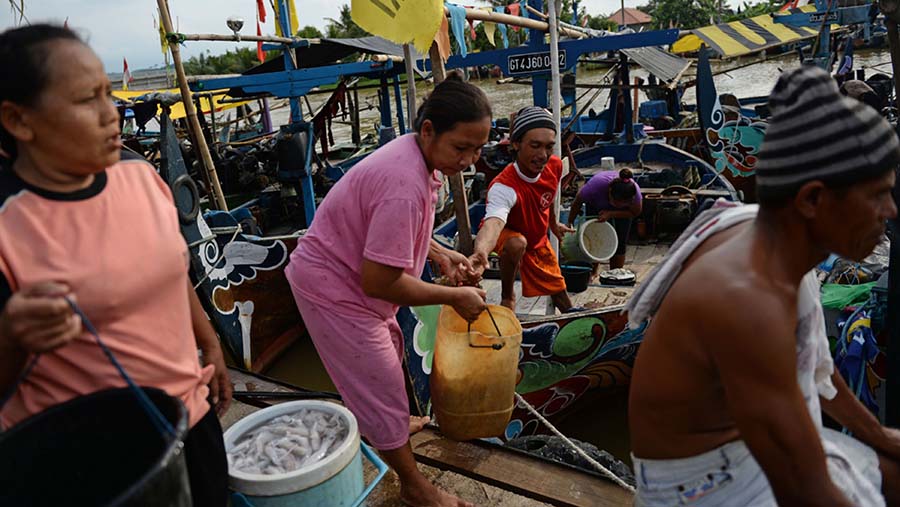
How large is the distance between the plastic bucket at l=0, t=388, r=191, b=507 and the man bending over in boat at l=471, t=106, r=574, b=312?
2.22m

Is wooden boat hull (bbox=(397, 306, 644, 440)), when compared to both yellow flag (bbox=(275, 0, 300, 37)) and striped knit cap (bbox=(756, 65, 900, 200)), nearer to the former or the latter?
striped knit cap (bbox=(756, 65, 900, 200))

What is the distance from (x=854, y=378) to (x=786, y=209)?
2.21 m

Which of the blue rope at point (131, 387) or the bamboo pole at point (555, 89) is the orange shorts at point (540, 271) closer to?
the bamboo pole at point (555, 89)

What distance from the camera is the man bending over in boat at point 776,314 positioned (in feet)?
3.66

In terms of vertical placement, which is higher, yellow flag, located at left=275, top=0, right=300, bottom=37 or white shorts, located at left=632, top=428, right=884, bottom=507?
yellow flag, located at left=275, top=0, right=300, bottom=37

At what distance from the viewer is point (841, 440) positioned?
1.59 metres

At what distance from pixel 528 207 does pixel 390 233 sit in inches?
82.9

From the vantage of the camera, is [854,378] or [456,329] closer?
[456,329]

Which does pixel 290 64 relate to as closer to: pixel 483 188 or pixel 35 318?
pixel 483 188

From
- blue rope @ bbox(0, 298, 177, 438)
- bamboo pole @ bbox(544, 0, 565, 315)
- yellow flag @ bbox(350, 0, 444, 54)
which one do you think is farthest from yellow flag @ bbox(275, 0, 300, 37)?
blue rope @ bbox(0, 298, 177, 438)

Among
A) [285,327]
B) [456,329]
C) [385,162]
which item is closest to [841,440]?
[456,329]

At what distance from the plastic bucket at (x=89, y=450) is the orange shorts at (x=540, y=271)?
2.86 meters

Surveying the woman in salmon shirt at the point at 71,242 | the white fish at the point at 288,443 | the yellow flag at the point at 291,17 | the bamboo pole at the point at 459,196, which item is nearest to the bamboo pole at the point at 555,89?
the bamboo pole at the point at 459,196

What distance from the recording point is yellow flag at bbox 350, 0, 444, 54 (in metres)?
2.71
